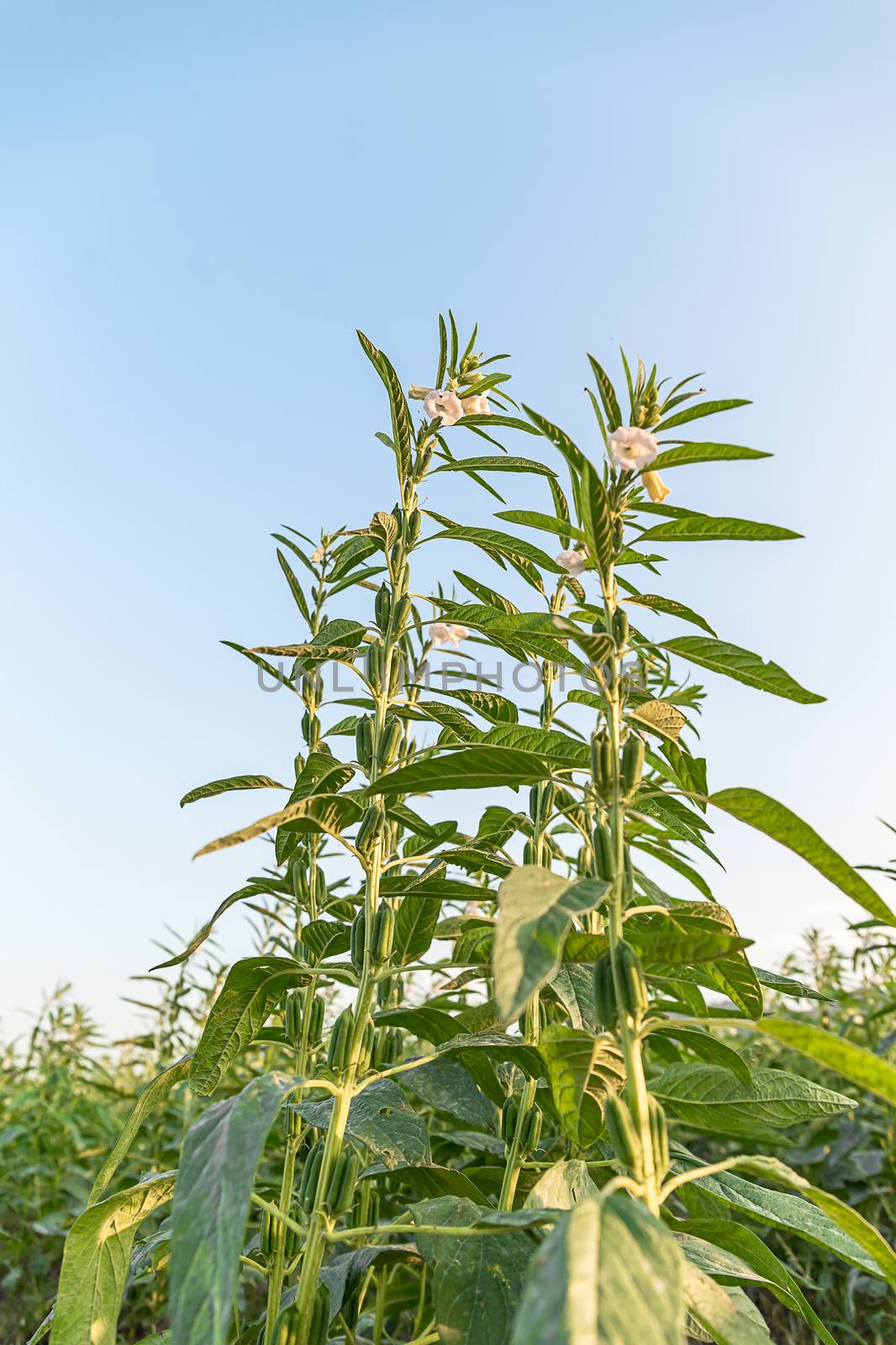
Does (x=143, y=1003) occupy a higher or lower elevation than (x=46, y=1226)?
higher

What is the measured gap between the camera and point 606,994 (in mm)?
777

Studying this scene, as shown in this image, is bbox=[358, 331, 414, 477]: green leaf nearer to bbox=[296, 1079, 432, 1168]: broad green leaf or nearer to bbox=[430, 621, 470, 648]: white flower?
bbox=[430, 621, 470, 648]: white flower

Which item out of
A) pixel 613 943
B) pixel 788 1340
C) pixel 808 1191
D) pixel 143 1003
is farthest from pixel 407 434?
pixel 788 1340

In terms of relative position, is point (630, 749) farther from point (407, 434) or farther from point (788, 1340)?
point (788, 1340)

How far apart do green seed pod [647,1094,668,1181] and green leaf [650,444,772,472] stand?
2.20 ft

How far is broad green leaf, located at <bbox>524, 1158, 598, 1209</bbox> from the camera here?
872 mm

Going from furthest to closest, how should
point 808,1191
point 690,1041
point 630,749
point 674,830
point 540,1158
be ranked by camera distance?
point 540,1158
point 674,830
point 690,1041
point 630,749
point 808,1191

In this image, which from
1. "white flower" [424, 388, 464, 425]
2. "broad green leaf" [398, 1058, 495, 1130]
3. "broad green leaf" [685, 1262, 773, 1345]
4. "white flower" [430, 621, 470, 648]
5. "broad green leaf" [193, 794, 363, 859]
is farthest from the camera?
"white flower" [430, 621, 470, 648]

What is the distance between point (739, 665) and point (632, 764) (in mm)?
188

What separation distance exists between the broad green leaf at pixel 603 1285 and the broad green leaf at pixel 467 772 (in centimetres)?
41

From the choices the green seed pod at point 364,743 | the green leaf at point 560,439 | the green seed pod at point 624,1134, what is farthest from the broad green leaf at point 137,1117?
the green leaf at point 560,439

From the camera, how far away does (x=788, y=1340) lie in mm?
1951

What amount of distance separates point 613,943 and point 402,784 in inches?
10.4

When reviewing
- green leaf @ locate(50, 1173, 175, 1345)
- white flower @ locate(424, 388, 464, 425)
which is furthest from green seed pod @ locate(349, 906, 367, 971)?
white flower @ locate(424, 388, 464, 425)
